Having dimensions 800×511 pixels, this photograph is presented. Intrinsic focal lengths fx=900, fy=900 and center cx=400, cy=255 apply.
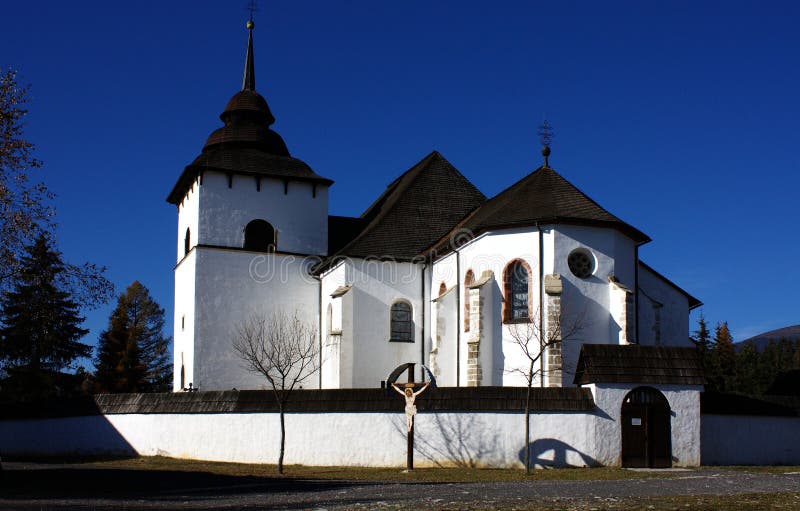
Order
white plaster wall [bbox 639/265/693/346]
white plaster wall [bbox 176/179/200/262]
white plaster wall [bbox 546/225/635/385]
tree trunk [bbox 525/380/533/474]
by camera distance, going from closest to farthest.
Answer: tree trunk [bbox 525/380/533/474], white plaster wall [bbox 546/225/635/385], white plaster wall [bbox 639/265/693/346], white plaster wall [bbox 176/179/200/262]

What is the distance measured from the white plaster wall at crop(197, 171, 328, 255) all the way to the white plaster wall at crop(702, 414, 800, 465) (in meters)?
17.4

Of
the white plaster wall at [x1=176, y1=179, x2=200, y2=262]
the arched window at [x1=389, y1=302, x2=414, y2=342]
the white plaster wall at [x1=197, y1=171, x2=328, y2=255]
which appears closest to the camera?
the arched window at [x1=389, y1=302, x2=414, y2=342]

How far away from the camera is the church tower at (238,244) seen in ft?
109

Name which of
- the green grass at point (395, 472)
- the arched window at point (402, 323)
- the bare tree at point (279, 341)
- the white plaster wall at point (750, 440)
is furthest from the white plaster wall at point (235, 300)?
the white plaster wall at point (750, 440)

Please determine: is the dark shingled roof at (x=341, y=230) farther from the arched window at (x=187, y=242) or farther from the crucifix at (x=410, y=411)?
the crucifix at (x=410, y=411)

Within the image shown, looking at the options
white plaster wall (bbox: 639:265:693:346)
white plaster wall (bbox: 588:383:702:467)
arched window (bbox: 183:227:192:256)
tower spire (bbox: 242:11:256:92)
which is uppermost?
tower spire (bbox: 242:11:256:92)

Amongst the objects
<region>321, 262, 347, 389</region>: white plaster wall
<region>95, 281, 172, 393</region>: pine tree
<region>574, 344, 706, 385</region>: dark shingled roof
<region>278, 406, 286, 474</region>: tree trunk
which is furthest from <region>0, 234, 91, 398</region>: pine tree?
<region>574, 344, 706, 385</region>: dark shingled roof

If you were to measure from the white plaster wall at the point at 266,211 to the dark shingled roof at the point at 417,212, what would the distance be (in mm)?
1857

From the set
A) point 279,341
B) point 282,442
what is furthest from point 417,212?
point 282,442

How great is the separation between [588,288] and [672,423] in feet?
20.5

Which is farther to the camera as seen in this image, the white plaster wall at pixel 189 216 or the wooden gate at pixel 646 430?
the white plaster wall at pixel 189 216

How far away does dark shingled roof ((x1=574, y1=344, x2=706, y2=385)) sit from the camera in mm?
21750

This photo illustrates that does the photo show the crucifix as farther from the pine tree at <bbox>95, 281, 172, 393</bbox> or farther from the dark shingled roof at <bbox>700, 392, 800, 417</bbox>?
the pine tree at <bbox>95, 281, 172, 393</bbox>

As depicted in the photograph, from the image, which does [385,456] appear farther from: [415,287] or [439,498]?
[415,287]
